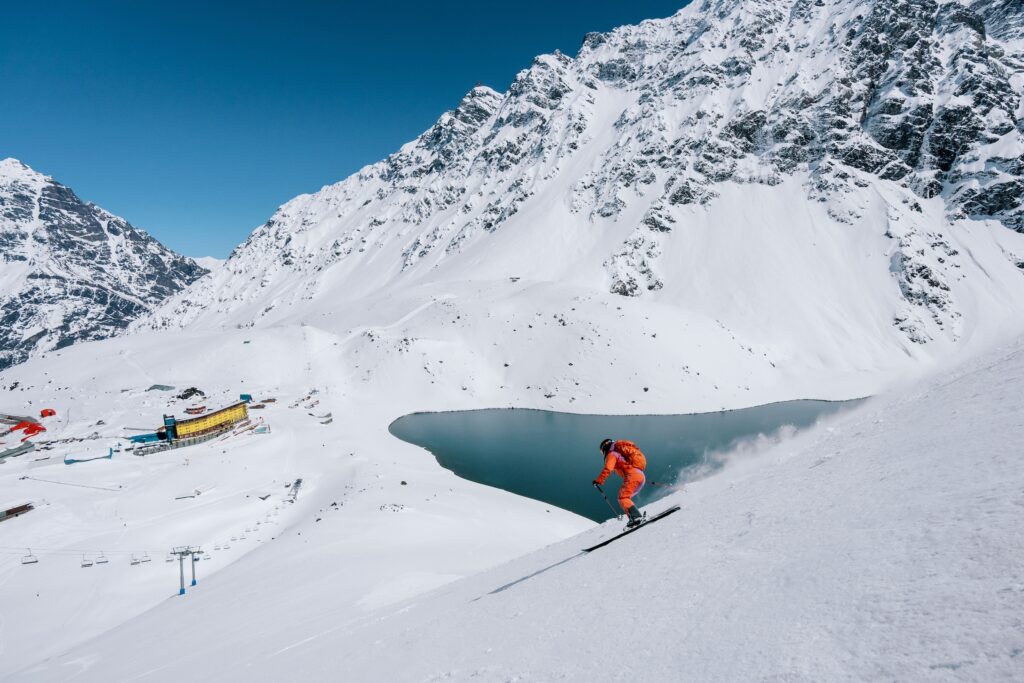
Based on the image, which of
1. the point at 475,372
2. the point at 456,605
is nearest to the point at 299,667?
the point at 456,605

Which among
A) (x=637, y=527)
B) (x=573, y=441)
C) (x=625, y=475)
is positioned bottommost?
(x=637, y=527)

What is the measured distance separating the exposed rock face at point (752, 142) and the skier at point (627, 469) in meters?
91.9

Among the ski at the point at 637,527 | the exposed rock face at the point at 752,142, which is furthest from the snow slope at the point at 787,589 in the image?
the exposed rock face at the point at 752,142

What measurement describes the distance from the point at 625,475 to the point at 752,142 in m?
136

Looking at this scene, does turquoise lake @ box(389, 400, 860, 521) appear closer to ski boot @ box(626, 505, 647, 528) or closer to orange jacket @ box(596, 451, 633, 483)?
orange jacket @ box(596, 451, 633, 483)

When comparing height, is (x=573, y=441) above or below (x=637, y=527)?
above

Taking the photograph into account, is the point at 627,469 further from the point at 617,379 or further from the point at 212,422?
the point at 617,379

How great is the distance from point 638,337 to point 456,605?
68474mm

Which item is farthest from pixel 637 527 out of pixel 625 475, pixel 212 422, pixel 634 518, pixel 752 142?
pixel 752 142

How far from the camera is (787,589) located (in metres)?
3.78

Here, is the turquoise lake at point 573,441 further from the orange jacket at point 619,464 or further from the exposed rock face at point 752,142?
the exposed rock face at point 752,142

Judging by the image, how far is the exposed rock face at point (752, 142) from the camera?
333ft

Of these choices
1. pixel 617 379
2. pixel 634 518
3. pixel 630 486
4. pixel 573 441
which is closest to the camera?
pixel 634 518

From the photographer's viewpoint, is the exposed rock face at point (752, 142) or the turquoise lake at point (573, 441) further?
the exposed rock face at point (752, 142)
